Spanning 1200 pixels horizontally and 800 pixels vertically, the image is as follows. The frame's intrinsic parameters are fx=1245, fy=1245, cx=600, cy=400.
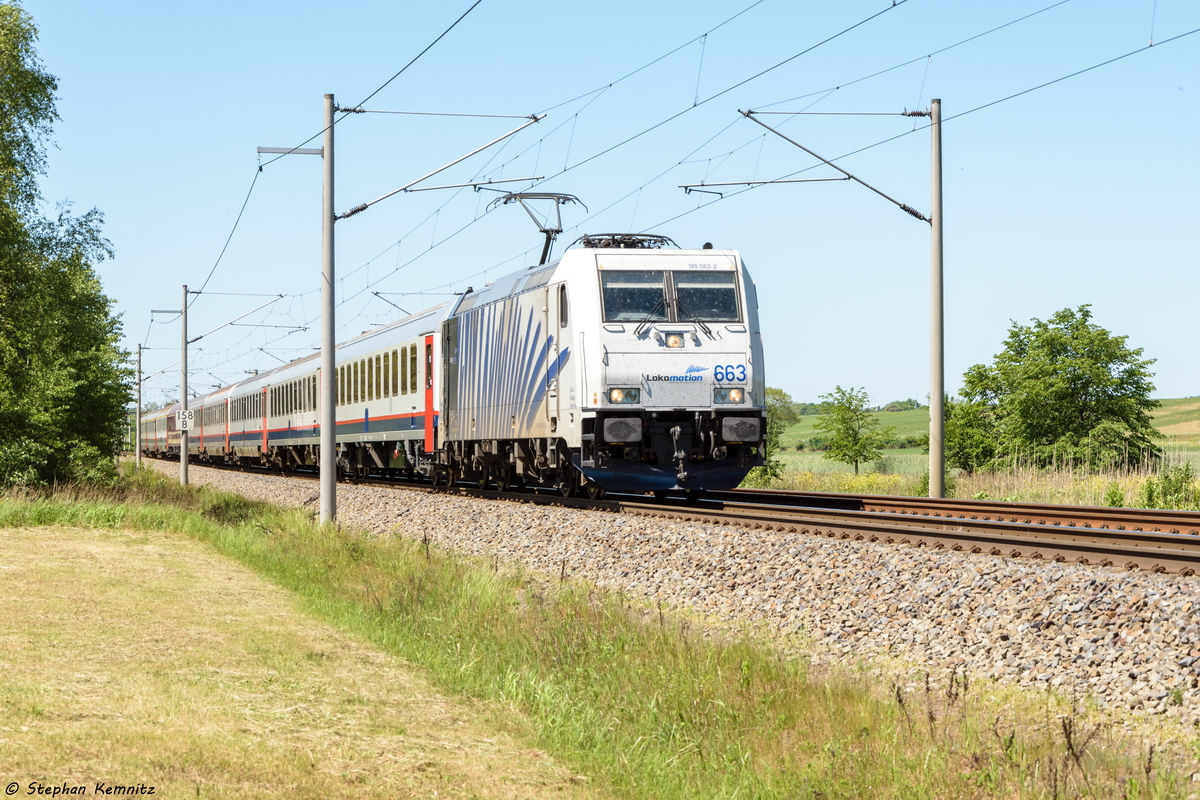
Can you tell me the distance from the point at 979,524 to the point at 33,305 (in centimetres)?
2096

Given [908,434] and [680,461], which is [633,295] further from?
[908,434]

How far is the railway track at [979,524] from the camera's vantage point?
36.2ft

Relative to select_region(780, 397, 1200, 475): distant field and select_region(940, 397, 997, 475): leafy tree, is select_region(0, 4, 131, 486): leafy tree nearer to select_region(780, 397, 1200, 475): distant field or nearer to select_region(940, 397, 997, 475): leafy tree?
select_region(780, 397, 1200, 475): distant field

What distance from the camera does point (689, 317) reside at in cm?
1805

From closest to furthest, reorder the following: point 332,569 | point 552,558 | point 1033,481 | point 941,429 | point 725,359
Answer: point 332,569
point 552,558
point 725,359
point 941,429
point 1033,481

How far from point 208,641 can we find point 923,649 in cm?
502

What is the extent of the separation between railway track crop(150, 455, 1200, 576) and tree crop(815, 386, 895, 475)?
43.7 metres

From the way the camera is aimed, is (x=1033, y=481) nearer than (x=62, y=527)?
No

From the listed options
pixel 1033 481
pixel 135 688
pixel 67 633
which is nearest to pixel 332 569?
pixel 67 633

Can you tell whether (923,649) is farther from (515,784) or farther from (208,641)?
(208,641)

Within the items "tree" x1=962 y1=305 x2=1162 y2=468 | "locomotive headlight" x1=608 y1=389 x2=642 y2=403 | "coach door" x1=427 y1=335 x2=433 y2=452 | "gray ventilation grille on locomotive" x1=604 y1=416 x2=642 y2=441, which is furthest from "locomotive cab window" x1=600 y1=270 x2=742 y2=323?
"tree" x1=962 y1=305 x2=1162 y2=468

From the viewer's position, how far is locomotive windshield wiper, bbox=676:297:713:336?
18.0 m

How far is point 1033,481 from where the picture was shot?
22859 mm

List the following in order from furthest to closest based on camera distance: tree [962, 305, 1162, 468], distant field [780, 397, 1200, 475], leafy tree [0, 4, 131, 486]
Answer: distant field [780, 397, 1200, 475] < tree [962, 305, 1162, 468] < leafy tree [0, 4, 131, 486]
